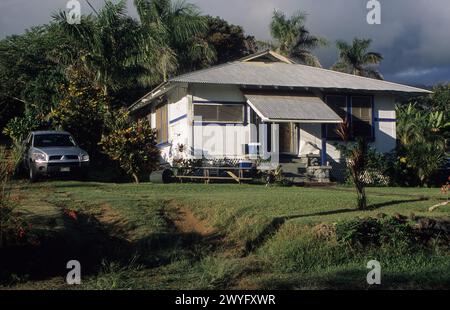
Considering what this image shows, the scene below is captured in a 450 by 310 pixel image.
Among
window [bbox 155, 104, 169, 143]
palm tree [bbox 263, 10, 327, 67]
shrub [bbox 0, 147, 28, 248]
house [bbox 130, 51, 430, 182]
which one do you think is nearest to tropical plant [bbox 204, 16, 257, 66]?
palm tree [bbox 263, 10, 327, 67]

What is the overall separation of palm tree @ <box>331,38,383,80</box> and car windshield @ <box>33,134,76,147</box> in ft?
86.4

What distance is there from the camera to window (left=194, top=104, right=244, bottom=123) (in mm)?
22688

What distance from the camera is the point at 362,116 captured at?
2505 cm

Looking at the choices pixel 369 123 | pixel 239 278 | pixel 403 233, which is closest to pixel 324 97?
pixel 369 123

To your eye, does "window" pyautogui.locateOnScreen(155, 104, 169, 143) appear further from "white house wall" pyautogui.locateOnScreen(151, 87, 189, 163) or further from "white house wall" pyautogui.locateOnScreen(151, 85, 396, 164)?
"white house wall" pyautogui.locateOnScreen(151, 85, 396, 164)

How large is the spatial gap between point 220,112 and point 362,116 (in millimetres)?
5857

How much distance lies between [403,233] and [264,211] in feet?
9.34

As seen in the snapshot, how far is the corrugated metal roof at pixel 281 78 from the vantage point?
22.6 metres

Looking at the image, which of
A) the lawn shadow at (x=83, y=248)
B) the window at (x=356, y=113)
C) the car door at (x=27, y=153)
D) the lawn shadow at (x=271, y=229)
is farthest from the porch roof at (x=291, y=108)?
the lawn shadow at (x=83, y=248)

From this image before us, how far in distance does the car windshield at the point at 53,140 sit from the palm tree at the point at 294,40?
22609mm

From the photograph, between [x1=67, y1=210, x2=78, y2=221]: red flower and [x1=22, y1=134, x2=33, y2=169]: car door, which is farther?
[x1=22, y1=134, x2=33, y2=169]: car door

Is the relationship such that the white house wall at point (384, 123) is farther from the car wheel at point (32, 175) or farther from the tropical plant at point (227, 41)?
the tropical plant at point (227, 41)
